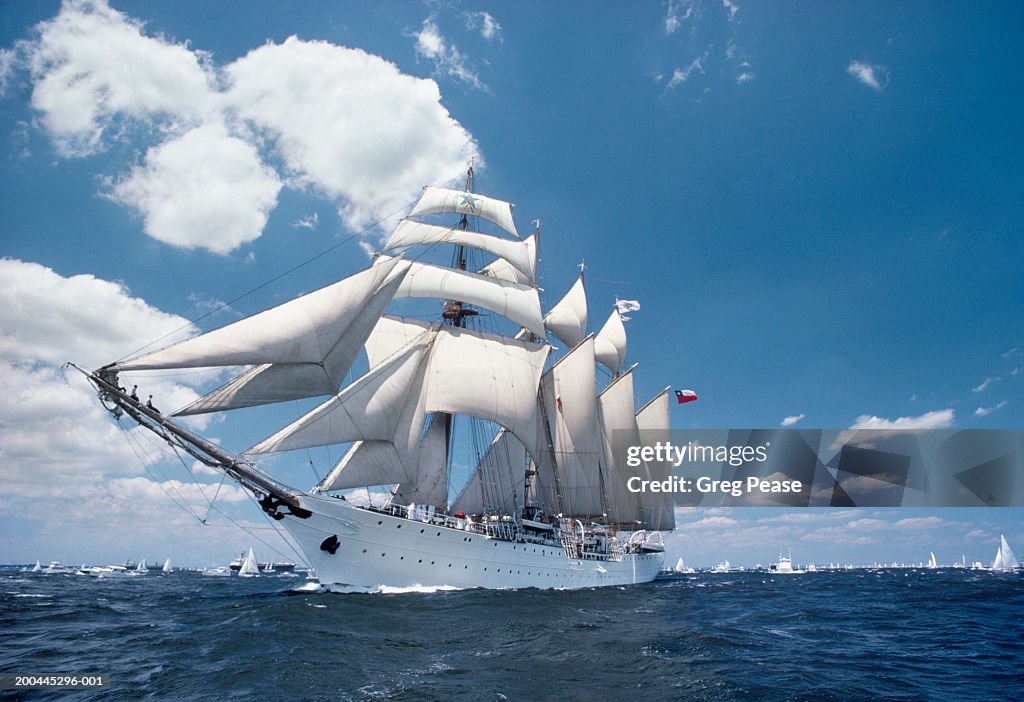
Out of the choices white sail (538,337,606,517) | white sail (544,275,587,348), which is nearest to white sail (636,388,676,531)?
white sail (544,275,587,348)

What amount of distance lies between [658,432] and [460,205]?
113 feet

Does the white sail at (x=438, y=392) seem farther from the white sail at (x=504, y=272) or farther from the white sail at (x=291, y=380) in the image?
the white sail at (x=504, y=272)

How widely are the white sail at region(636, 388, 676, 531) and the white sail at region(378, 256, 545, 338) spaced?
2034cm

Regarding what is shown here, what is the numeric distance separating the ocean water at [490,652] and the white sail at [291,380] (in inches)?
330

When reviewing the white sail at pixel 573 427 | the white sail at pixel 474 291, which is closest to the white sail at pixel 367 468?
the white sail at pixel 474 291

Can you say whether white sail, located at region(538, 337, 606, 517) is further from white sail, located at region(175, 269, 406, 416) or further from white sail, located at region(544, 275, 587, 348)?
white sail, located at region(175, 269, 406, 416)

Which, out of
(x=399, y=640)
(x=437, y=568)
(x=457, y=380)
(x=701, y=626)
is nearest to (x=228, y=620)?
(x=399, y=640)

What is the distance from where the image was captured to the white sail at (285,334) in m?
21.0

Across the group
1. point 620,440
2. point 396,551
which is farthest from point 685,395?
point 396,551

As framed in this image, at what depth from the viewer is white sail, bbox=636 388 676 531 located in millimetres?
65500

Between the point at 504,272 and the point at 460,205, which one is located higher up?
the point at 460,205

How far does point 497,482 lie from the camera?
47.9 meters

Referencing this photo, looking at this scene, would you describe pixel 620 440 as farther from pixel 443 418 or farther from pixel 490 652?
pixel 490 652

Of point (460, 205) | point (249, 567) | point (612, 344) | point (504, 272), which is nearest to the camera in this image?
point (460, 205)
